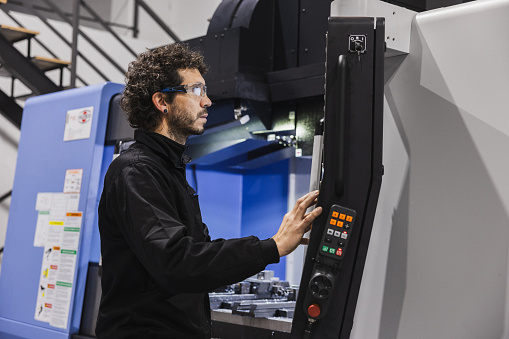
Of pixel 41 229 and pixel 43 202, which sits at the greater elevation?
pixel 43 202

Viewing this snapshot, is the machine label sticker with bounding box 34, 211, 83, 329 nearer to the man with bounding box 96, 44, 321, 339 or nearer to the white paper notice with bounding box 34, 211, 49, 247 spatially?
the white paper notice with bounding box 34, 211, 49, 247

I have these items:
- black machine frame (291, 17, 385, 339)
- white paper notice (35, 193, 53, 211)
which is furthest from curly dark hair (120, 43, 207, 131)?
white paper notice (35, 193, 53, 211)

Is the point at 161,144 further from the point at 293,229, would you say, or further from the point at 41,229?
the point at 41,229

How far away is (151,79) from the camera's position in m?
1.84

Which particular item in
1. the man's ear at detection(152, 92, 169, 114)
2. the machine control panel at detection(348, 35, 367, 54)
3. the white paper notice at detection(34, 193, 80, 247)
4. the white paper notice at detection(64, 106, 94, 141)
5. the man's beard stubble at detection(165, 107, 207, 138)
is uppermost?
the white paper notice at detection(64, 106, 94, 141)

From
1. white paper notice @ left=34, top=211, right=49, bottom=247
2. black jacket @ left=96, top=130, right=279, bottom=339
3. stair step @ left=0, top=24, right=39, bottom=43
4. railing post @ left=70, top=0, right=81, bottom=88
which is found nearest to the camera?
black jacket @ left=96, top=130, right=279, bottom=339

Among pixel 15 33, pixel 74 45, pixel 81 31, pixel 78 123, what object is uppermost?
pixel 81 31

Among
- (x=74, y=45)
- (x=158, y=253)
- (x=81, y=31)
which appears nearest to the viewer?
(x=158, y=253)

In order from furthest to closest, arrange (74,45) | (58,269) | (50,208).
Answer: (74,45), (50,208), (58,269)

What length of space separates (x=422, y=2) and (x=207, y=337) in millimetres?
1232

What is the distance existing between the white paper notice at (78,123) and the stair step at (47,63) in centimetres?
219

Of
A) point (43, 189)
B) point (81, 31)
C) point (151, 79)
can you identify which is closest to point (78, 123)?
point (43, 189)

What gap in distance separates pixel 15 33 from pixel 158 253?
14.6 feet

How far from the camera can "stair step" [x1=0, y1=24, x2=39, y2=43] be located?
17.2 ft
